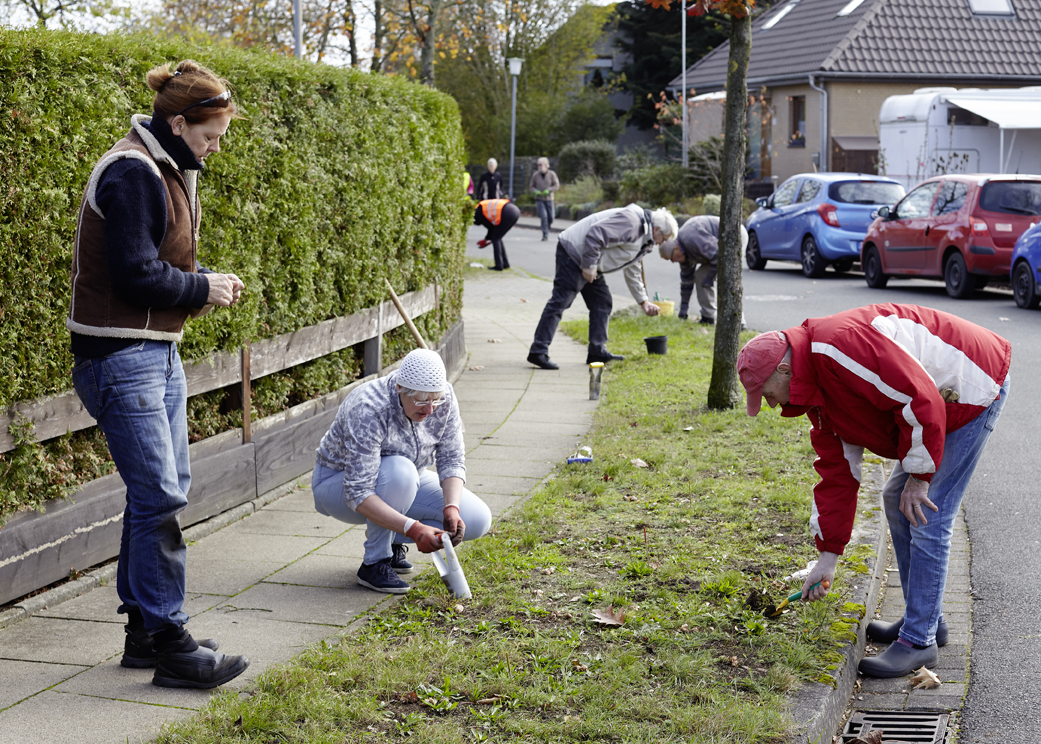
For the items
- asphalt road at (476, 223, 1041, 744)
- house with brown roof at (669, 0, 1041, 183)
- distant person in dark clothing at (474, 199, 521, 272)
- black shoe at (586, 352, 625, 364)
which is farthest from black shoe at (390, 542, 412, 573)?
house with brown roof at (669, 0, 1041, 183)

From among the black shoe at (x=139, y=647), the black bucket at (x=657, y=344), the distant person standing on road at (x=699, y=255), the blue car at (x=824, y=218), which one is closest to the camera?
the black shoe at (x=139, y=647)

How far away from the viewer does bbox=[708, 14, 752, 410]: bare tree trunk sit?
8.55 metres

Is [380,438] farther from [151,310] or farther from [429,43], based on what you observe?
[429,43]

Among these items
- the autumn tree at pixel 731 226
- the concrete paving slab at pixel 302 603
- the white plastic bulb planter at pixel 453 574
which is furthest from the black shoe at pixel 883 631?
the autumn tree at pixel 731 226

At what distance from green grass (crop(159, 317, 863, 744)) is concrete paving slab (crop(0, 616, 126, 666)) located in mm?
791

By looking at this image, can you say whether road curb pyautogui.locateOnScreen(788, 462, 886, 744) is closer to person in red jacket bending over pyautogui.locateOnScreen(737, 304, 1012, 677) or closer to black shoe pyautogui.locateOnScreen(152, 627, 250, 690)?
person in red jacket bending over pyautogui.locateOnScreen(737, 304, 1012, 677)

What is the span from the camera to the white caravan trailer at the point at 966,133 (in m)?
23.3

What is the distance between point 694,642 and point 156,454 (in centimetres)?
214

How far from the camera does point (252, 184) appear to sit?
20.6 ft

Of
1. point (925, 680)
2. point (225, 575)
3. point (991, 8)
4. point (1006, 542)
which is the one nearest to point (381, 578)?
point (225, 575)

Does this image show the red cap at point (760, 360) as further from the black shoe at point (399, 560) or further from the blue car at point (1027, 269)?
the blue car at point (1027, 269)

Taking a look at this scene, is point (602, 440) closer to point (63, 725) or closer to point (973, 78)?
point (63, 725)

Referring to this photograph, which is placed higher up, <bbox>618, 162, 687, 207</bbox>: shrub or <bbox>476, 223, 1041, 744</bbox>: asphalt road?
<bbox>618, 162, 687, 207</bbox>: shrub

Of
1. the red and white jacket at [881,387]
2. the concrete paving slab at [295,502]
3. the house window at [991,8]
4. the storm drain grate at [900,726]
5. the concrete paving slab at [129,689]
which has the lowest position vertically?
the storm drain grate at [900,726]
